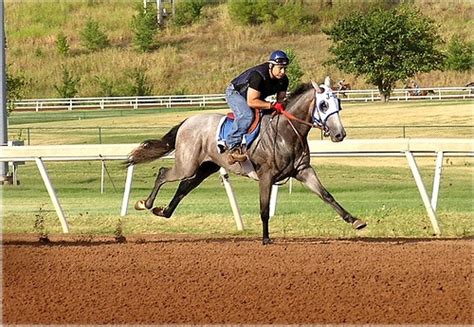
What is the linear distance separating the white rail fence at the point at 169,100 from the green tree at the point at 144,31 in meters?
13.6

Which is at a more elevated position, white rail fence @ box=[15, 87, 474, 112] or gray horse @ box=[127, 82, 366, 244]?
gray horse @ box=[127, 82, 366, 244]

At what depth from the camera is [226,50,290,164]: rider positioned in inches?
466

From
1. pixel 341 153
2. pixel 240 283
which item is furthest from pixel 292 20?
pixel 240 283

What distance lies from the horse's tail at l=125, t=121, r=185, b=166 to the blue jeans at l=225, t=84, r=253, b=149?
1.24 meters

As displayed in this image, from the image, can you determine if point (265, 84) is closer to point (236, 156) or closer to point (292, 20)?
point (236, 156)

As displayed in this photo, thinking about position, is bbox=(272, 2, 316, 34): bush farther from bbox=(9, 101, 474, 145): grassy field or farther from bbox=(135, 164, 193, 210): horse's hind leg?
bbox=(135, 164, 193, 210): horse's hind leg

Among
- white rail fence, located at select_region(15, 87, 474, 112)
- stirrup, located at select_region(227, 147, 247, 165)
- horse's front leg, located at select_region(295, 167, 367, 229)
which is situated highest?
stirrup, located at select_region(227, 147, 247, 165)

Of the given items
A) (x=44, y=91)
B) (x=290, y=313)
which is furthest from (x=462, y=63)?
(x=290, y=313)

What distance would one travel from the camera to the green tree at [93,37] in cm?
7731

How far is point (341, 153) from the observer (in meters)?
14.8

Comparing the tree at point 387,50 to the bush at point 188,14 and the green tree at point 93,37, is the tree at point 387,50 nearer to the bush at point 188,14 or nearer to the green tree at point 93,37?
the green tree at point 93,37

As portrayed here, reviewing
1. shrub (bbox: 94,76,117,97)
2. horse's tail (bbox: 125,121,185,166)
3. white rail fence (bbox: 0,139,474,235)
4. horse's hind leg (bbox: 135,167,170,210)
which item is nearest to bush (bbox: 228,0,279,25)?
shrub (bbox: 94,76,117,97)

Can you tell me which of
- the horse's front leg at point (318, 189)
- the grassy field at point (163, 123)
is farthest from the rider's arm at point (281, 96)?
the grassy field at point (163, 123)

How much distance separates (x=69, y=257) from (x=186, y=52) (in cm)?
6671
